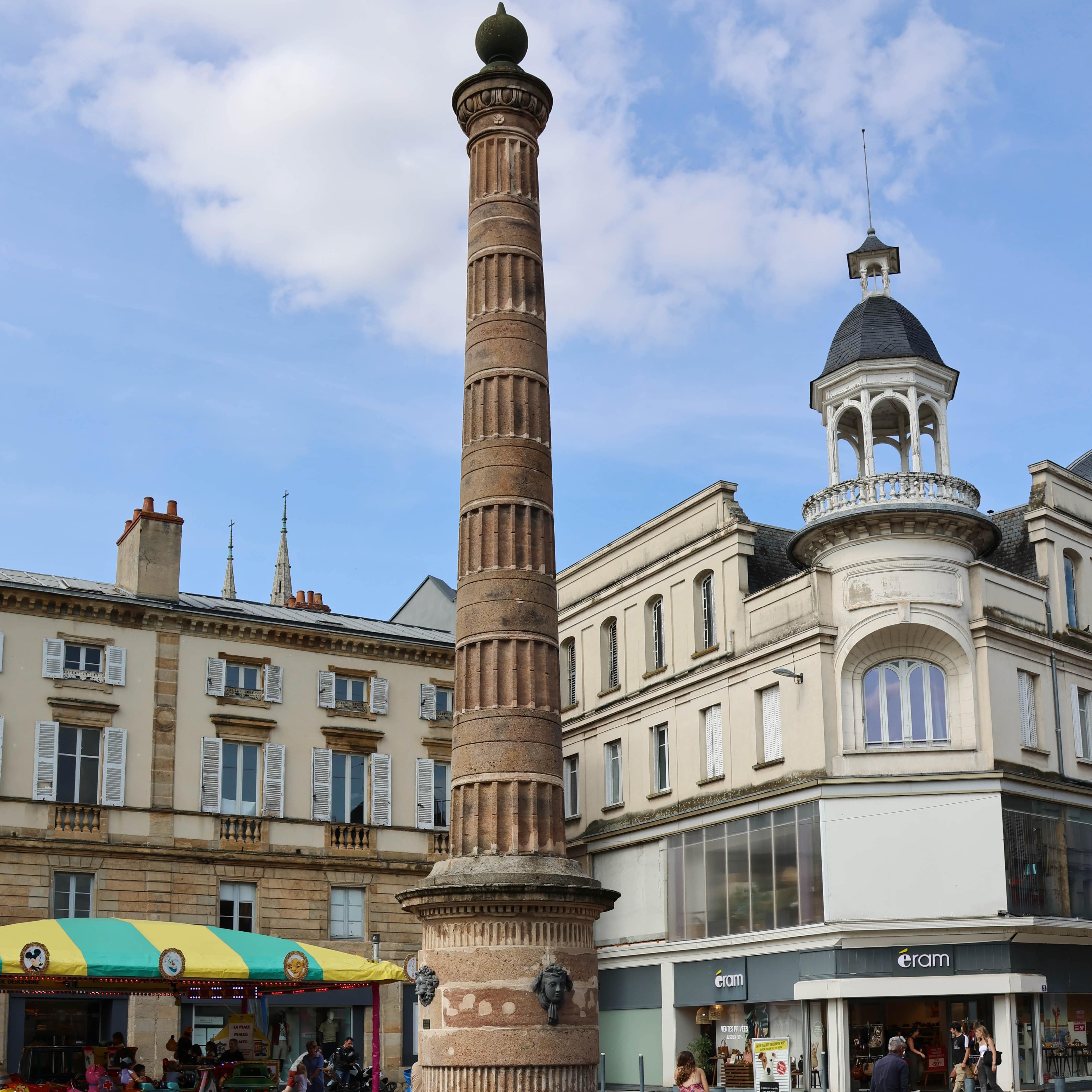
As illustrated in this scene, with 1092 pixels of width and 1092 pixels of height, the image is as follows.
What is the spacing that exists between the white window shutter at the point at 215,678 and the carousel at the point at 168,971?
13711 millimetres

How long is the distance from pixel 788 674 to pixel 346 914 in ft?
48.1

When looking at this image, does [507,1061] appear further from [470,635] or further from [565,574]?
[565,574]

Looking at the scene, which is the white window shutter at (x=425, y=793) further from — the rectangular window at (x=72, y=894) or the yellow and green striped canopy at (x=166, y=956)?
the yellow and green striped canopy at (x=166, y=956)

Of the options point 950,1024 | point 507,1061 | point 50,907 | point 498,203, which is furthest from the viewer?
point 50,907

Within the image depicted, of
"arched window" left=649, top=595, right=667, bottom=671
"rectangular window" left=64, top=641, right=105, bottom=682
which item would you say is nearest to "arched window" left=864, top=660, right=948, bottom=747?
"arched window" left=649, top=595, right=667, bottom=671

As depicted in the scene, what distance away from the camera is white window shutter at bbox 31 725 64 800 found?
36156 millimetres

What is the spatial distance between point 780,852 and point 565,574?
13445 mm

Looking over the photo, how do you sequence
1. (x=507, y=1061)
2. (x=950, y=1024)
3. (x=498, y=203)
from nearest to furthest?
(x=507, y=1061) < (x=498, y=203) < (x=950, y=1024)

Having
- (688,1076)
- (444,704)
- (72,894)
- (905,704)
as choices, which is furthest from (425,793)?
(688,1076)

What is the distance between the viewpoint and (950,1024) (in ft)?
101

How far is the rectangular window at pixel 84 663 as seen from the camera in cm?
3753

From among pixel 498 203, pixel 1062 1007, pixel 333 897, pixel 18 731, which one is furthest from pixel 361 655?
pixel 1062 1007

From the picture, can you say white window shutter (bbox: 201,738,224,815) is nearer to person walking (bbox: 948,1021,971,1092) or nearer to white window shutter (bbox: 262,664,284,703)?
white window shutter (bbox: 262,664,284,703)

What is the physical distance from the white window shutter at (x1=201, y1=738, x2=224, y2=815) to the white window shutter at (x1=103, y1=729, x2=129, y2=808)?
2071 mm
